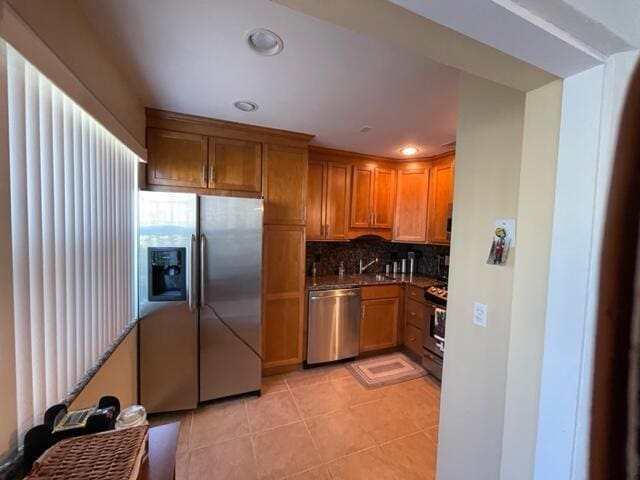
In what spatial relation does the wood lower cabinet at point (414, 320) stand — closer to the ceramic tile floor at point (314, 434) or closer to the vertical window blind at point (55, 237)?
the ceramic tile floor at point (314, 434)

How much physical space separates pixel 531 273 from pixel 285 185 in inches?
83.3

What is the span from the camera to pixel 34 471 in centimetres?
67

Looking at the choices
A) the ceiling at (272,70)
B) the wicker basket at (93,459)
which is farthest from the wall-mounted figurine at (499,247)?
the wicker basket at (93,459)

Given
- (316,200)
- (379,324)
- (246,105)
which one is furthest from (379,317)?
(246,105)

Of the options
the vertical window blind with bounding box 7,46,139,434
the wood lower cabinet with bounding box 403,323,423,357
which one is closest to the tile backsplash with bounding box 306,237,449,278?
the wood lower cabinet with bounding box 403,323,423,357

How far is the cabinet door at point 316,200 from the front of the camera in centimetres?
303

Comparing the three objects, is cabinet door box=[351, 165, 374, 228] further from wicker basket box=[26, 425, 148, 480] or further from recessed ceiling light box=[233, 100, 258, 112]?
wicker basket box=[26, 425, 148, 480]

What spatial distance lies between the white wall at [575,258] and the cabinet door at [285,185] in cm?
211

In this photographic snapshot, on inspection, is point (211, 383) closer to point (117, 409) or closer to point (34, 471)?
point (117, 409)

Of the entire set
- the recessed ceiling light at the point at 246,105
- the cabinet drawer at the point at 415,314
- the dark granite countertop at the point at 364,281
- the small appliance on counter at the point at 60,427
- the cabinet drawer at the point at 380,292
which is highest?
the recessed ceiling light at the point at 246,105

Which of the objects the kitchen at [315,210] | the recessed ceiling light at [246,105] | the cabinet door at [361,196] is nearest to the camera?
the recessed ceiling light at [246,105]

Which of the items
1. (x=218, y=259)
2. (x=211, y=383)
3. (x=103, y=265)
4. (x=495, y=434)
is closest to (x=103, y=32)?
(x=103, y=265)

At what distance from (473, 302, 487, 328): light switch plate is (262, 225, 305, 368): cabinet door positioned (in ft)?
5.66

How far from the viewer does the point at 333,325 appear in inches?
115
